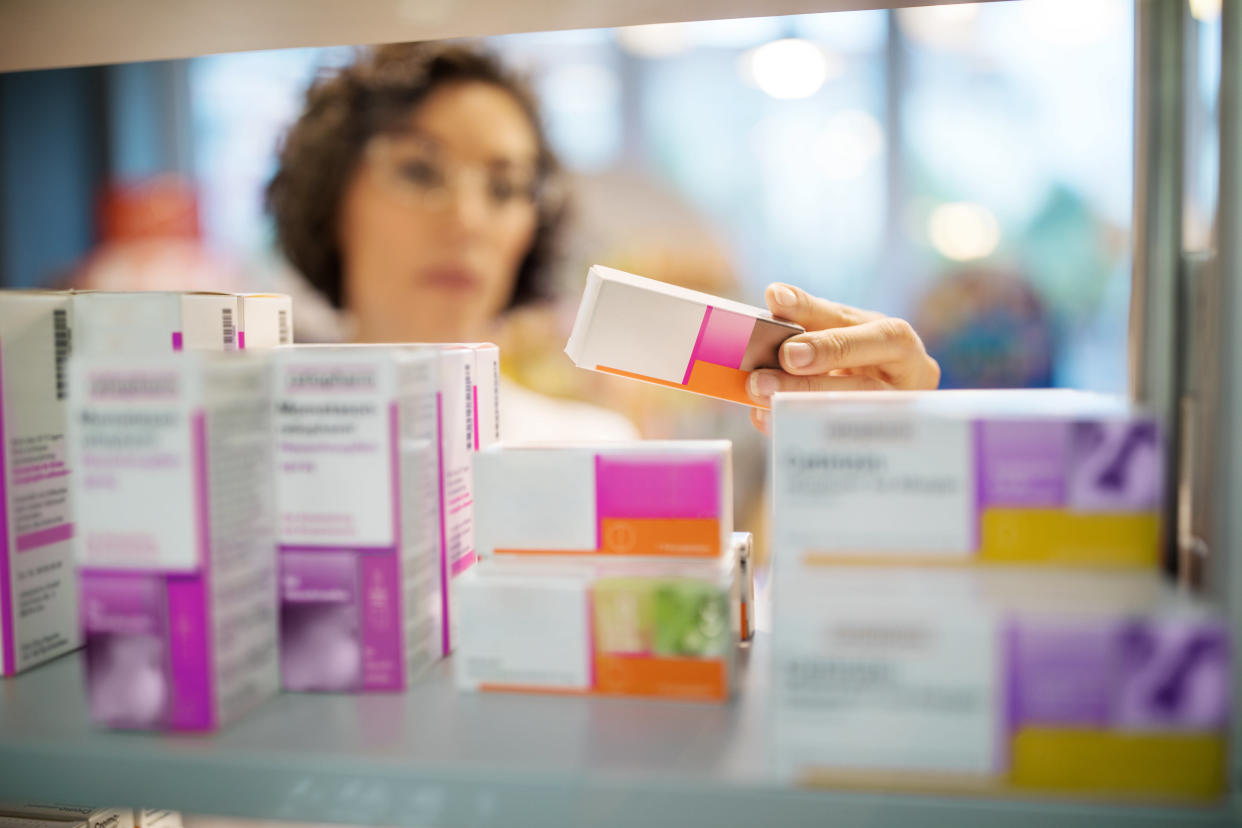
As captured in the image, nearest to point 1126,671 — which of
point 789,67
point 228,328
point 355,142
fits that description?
point 228,328

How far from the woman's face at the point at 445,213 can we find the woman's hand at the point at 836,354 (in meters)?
2.19

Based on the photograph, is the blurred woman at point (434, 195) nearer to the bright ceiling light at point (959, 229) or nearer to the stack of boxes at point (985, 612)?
the bright ceiling light at point (959, 229)

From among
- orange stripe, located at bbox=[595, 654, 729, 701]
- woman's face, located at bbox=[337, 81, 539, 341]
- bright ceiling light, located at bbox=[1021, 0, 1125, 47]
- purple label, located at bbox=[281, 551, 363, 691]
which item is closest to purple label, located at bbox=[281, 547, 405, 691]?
purple label, located at bbox=[281, 551, 363, 691]

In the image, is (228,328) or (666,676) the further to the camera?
(228,328)

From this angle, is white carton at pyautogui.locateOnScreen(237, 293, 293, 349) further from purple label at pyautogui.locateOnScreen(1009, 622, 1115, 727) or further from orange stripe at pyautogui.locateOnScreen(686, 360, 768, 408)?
purple label at pyautogui.locateOnScreen(1009, 622, 1115, 727)

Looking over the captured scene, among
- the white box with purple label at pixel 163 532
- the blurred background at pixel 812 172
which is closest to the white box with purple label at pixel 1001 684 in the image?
the white box with purple label at pixel 163 532

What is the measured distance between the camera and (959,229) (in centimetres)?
285

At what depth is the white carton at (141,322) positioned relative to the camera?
68 centimetres

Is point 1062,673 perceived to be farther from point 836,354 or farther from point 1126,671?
point 836,354

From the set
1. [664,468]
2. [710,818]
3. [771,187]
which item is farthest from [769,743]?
[771,187]

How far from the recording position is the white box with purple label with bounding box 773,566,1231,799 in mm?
490

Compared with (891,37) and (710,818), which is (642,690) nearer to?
(710,818)

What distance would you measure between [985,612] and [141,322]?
0.61 metres

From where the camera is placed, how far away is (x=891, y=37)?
2816 millimetres
